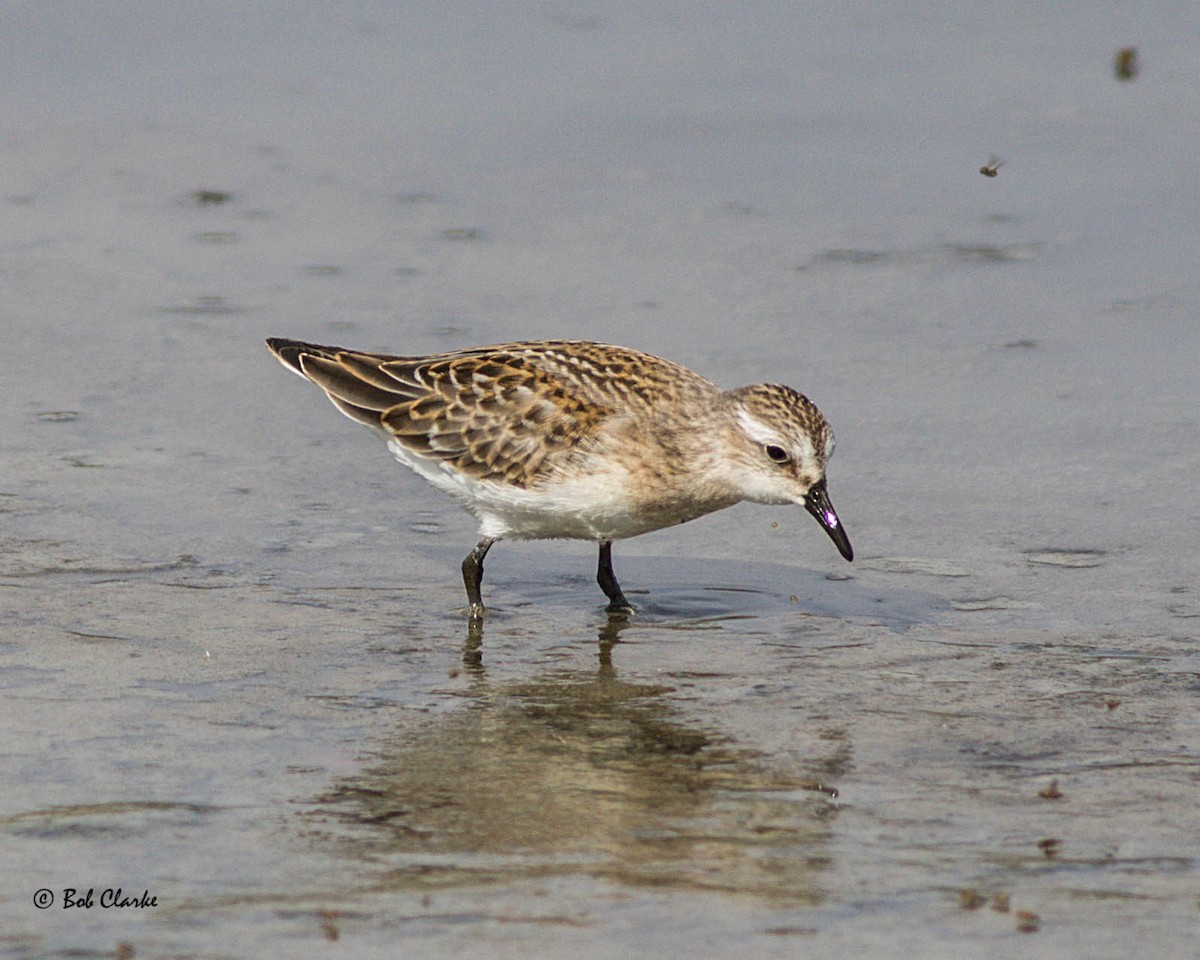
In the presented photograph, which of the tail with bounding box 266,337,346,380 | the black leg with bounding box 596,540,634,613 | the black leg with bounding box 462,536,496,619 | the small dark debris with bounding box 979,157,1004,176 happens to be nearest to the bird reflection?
the black leg with bounding box 462,536,496,619

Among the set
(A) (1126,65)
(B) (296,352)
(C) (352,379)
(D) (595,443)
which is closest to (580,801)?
(D) (595,443)

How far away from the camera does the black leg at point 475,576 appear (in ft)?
29.9

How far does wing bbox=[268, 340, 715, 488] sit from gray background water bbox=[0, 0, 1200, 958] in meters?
0.64

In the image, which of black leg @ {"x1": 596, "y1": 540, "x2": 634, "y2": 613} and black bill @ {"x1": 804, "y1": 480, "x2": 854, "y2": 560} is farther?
black leg @ {"x1": 596, "y1": 540, "x2": 634, "y2": 613}

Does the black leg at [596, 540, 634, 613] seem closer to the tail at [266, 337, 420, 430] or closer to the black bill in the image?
the black bill

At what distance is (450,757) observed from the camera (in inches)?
288

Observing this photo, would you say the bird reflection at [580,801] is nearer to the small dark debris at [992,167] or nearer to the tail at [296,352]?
the tail at [296,352]

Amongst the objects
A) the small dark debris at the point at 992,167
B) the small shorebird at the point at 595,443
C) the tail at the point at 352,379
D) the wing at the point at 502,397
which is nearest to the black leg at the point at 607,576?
the small shorebird at the point at 595,443

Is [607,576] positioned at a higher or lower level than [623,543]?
lower

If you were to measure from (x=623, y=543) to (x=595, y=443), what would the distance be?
4.87ft

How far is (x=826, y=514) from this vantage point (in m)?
8.88

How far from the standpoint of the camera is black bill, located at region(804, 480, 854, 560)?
8.84 meters

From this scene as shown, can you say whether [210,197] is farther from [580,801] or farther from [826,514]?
[580,801]

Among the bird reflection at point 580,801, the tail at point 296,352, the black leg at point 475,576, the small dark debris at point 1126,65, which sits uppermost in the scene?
the small dark debris at point 1126,65
